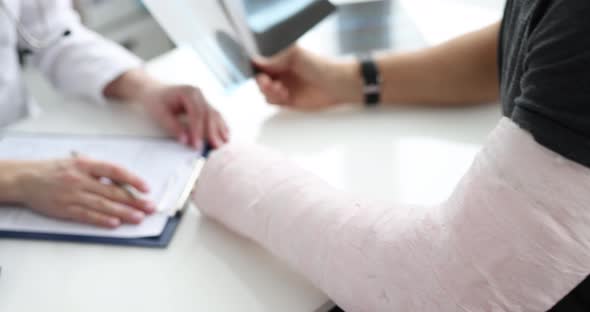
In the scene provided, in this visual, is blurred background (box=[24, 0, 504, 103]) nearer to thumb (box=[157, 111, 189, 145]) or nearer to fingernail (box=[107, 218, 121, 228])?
thumb (box=[157, 111, 189, 145])

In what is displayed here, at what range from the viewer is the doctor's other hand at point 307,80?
0.76m

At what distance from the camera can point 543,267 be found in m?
0.38

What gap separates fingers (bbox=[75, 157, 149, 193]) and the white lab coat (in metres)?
0.22

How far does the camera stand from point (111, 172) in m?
0.60

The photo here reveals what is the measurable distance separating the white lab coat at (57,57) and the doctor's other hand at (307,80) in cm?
22

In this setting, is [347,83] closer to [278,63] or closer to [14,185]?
[278,63]

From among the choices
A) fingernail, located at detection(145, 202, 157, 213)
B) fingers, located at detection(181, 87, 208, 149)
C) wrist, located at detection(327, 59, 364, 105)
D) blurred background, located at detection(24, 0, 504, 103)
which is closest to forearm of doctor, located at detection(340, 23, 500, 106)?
wrist, located at detection(327, 59, 364, 105)

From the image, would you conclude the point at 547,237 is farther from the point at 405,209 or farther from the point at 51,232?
the point at 51,232

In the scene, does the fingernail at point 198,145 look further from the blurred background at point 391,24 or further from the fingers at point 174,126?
the blurred background at point 391,24

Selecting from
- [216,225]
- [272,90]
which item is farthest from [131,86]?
[216,225]

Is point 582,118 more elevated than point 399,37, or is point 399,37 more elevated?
point 582,118

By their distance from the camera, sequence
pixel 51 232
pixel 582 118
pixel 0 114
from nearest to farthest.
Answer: pixel 582 118, pixel 51 232, pixel 0 114

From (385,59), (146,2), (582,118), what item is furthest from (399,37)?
(582,118)

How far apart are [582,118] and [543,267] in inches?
4.4
